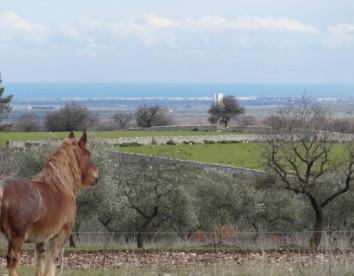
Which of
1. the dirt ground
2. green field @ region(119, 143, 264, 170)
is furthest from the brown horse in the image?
green field @ region(119, 143, 264, 170)

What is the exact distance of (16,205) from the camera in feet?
29.1

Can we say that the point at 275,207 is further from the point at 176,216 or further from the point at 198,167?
the point at 198,167

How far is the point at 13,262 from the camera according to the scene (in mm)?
9172

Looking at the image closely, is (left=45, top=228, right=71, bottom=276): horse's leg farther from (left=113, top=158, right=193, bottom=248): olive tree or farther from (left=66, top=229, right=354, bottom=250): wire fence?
(left=113, top=158, right=193, bottom=248): olive tree

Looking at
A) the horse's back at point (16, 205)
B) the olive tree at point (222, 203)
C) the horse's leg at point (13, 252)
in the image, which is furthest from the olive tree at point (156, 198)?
the horse's back at point (16, 205)

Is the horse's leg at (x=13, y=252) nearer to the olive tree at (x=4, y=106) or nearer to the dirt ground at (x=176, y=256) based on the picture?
the dirt ground at (x=176, y=256)

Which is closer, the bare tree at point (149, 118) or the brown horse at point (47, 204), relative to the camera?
the brown horse at point (47, 204)

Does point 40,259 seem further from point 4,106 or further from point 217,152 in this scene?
point 4,106

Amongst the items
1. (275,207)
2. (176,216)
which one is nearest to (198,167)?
(275,207)

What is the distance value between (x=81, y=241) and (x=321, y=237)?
33.6 ft

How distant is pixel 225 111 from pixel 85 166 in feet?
375

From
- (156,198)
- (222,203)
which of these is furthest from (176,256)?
(222,203)

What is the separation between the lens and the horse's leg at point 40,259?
979 centimetres

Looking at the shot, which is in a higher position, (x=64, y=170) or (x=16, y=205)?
(x=64, y=170)
